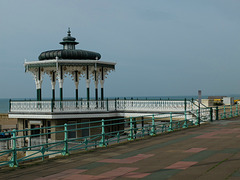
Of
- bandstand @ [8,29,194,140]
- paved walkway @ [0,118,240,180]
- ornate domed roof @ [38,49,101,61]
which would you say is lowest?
paved walkway @ [0,118,240,180]

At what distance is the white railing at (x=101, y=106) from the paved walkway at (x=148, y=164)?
33.0ft

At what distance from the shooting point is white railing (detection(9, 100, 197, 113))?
82.1ft

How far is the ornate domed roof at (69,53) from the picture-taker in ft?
89.5

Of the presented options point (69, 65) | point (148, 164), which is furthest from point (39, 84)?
point (148, 164)

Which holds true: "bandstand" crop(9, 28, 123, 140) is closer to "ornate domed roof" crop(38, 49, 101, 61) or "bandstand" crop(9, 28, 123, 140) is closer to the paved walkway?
"ornate domed roof" crop(38, 49, 101, 61)

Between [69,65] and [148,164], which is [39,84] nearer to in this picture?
[69,65]

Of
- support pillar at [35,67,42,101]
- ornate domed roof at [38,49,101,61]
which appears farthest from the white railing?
ornate domed roof at [38,49,101,61]

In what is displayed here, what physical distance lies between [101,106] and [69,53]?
4926 millimetres

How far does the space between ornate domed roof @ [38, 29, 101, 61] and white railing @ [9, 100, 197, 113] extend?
3772 mm

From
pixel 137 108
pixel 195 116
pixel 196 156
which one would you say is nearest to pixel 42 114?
pixel 137 108

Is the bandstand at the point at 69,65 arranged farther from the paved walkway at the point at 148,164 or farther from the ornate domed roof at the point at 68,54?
the paved walkway at the point at 148,164

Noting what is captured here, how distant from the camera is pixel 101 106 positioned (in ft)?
89.1

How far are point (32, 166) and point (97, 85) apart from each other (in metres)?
18.9

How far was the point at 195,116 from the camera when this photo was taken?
77.8 ft
